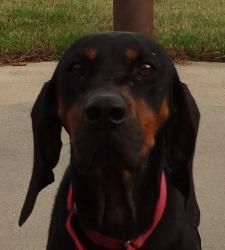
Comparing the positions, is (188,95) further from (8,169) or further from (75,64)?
(8,169)

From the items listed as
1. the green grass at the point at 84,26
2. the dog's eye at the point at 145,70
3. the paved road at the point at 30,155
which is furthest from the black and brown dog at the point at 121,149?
the green grass at the point at 84,26

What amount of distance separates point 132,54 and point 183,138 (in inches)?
Result: 18.3

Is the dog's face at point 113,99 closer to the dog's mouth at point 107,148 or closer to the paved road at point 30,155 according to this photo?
the dog's mouth at point 107,148

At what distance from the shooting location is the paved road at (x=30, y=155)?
15.0 feet

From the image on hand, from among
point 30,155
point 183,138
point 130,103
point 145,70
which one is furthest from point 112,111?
point 30,155

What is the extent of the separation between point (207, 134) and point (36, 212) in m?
1.74

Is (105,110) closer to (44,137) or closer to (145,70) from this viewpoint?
(145,70)

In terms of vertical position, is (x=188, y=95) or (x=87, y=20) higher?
(x=188, y=95)

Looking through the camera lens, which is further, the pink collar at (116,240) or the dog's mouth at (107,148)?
the pink collar at (116,240)

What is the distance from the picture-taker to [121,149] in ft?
9.43

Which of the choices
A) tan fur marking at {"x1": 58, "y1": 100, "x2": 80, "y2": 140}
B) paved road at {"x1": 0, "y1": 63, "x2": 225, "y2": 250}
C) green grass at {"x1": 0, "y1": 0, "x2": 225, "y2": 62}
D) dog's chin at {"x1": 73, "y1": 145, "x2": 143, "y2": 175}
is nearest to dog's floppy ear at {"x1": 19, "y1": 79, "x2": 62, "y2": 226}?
tan fur marking at {"x1": 58, "y1": 100, "x2": 80, "y2": 140}

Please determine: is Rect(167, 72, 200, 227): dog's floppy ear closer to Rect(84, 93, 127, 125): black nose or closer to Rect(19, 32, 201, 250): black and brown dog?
Rect(19, 32, 201, 250): black and brown dog

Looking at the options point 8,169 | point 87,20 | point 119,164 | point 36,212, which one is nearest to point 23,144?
point 8,169

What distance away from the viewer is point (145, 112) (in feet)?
9.79
